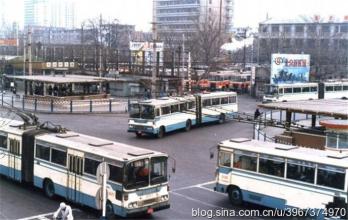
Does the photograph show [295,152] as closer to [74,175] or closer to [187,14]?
[74,175]

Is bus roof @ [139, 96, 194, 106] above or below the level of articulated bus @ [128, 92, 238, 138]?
above

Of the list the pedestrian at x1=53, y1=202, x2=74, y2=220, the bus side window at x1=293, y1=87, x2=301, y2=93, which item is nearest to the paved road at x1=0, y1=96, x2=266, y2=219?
the pedestrian at x1=53, y1=202, x2=74, y2=220

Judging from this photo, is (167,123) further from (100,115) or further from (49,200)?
(49,200)

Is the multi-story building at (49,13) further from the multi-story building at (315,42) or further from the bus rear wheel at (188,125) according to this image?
the bus rear wheel at (188,125)

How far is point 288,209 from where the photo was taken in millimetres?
14773

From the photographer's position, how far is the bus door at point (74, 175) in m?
15.4

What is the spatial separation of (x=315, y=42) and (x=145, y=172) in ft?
226

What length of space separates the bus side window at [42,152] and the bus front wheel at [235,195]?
5.47 meters

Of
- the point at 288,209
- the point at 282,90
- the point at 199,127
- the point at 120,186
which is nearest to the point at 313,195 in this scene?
the point at 288,209

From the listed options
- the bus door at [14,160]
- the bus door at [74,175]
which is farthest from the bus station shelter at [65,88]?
the bus door at [74,175]

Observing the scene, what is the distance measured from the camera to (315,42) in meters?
79.1

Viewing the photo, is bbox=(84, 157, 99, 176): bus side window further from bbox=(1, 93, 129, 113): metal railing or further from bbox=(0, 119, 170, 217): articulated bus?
bbox=(1, 93, 129, 113): metal railing

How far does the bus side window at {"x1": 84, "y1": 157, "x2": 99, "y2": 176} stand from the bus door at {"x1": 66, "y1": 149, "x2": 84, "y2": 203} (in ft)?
0.75

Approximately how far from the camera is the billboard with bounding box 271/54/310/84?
5309cm
